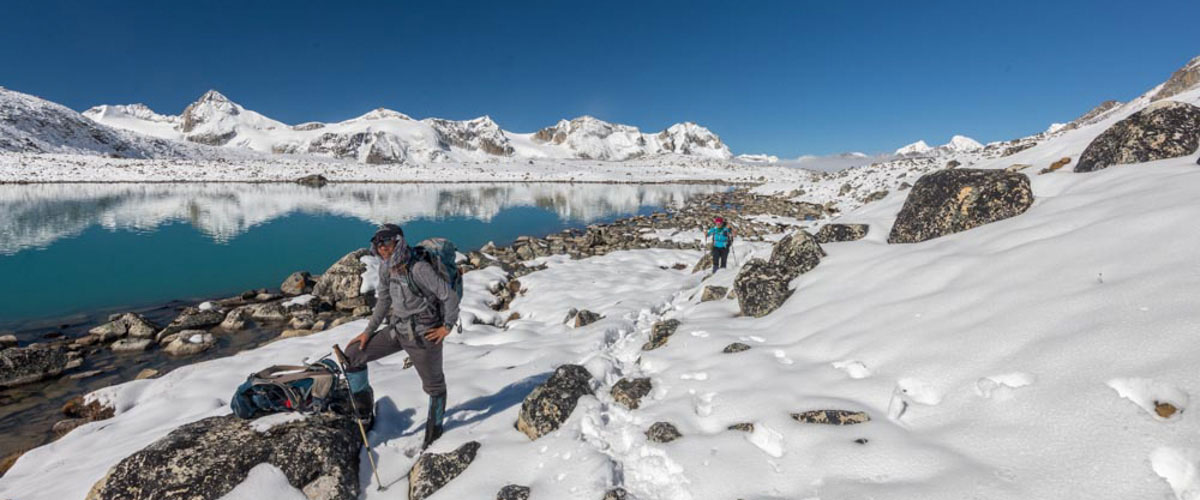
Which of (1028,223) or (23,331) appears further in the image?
(23,331)

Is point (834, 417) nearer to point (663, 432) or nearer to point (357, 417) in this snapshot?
point (663, 432)

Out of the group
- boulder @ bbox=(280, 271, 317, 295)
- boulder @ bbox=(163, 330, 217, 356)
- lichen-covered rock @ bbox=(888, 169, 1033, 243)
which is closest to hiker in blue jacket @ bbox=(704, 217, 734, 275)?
lichen-covered rock @ bbox=(888, 169, 1033, 243)

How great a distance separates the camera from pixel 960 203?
812 centimetres

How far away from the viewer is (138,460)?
436 cm

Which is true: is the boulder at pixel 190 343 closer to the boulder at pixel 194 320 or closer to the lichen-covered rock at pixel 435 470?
the boulder at pixel 194 320

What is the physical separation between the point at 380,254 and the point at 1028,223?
9136 mm

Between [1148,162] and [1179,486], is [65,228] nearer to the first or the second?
[1179,486]

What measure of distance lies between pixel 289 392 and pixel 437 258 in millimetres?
2541

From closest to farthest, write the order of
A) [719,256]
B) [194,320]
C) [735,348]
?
[735,348] → [194,320] → [719,256]

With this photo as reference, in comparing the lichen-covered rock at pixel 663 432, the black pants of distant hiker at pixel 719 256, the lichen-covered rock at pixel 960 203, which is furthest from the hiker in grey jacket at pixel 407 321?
the black pants of distant hiker at pixel 719 256

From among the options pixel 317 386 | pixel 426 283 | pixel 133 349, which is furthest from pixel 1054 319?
pixel 133 349

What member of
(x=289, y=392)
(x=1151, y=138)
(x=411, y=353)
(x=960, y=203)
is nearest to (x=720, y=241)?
(x=960, y=203)

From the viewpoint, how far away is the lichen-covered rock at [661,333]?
25.7ft

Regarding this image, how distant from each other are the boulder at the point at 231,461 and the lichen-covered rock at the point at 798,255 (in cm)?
775
